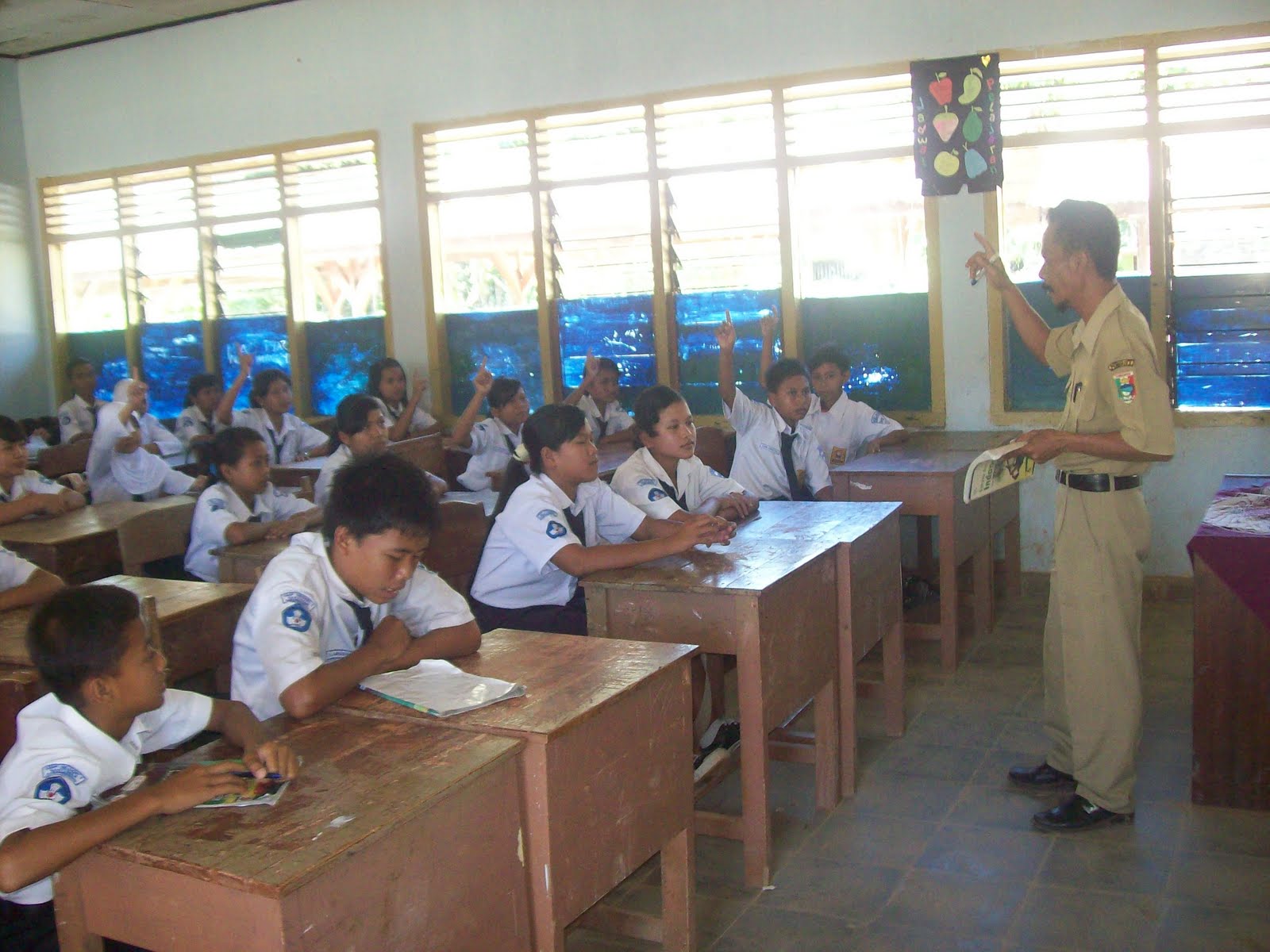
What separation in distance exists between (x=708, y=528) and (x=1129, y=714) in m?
1.12

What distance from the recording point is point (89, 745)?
1.76 meters

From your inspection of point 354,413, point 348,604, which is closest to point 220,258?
point 354,413

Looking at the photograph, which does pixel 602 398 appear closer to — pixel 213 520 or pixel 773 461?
pixel 773 461

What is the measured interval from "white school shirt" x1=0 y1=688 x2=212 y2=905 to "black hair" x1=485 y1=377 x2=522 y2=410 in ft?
13.2

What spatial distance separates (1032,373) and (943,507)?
1500 millimetres

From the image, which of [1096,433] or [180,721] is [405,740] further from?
[1096,433]

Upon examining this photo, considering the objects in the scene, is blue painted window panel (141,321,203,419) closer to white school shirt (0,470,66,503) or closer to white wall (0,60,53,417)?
white wall (0,60,53,417)

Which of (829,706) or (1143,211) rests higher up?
(1143,211)

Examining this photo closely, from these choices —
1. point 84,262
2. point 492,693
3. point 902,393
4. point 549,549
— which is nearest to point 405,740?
point 492,693

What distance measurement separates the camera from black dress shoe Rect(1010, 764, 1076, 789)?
3.22 metres

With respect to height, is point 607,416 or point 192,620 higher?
point 607,416

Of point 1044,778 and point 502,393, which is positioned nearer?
point 1044,778

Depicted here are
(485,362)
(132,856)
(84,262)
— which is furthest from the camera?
(84,262)

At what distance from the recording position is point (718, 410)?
6199mm
